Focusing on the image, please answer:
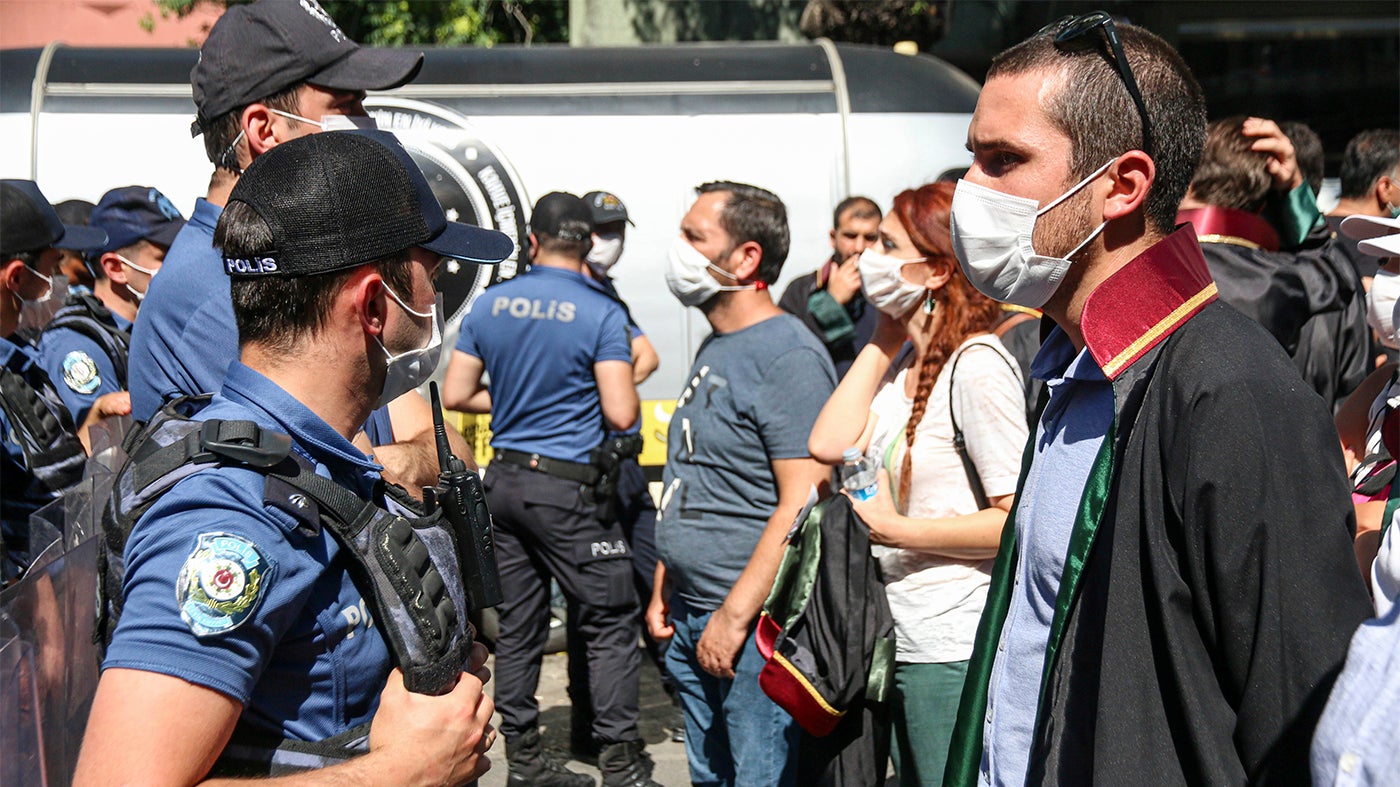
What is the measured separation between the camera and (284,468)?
5.00ft

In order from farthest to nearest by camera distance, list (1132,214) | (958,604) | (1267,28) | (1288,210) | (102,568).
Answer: (1267,28), (1288,210), (958,604), (1132,214), (102,568)

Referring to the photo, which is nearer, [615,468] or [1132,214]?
[1132,214]

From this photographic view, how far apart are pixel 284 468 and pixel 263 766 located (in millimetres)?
373

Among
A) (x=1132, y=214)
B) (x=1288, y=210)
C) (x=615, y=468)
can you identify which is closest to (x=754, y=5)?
(x=615, y=468)

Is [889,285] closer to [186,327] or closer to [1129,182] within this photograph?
[1129,182]

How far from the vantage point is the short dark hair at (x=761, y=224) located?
12.6ft

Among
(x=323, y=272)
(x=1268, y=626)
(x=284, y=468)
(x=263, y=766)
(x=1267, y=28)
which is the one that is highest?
(x=1267, y=28)

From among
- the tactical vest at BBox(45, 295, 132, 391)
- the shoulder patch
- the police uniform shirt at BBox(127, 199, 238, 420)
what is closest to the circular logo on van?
the tactical vest at BBox(45, 295, 132, 391)

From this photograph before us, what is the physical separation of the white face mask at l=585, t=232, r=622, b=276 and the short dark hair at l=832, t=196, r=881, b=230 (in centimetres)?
112

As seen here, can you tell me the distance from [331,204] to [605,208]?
442 cm

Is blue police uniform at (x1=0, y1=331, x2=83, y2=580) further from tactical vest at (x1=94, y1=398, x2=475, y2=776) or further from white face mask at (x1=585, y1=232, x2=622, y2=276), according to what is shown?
white face mask at (x1=585, y1=232, x2=622, y2=276)

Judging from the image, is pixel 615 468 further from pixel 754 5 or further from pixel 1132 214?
pixel 754 5

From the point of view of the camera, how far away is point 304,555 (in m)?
1.50

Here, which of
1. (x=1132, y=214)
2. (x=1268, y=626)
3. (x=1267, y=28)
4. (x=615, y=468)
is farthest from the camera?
(x=1267, y=28)
